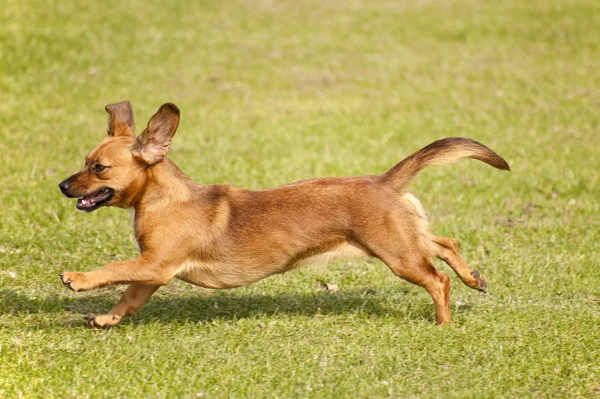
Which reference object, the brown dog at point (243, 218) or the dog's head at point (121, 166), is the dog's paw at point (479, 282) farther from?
the dog's head at point (121, 166)

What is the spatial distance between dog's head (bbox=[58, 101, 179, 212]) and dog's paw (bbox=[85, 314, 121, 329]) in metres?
0.83

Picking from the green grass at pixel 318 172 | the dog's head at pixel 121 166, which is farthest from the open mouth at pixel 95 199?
the green grass at pixel 318 172

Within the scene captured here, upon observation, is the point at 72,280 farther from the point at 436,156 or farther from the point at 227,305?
the point at 436,156

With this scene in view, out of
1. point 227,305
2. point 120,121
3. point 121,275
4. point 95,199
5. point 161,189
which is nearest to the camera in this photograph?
point 121,275

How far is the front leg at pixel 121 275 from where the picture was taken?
6.34 m

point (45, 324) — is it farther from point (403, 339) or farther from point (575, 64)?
point (575, 64)

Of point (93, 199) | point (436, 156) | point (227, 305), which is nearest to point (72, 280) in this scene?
point (93, 199)

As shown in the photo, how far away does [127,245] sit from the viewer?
8922 millimetres

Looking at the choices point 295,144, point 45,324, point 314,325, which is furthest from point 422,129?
point 45,324

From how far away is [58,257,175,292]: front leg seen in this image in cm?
634

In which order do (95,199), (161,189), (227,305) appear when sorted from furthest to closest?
(227,305), (161,189), (95,199)

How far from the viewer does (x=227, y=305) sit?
7637 millimetres

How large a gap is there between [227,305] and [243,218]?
1.06m

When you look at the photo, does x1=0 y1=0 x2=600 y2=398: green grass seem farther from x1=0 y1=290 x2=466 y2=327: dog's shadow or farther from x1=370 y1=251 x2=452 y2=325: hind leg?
x1=370 y1=251 x2=452 y2=325: hind leg
